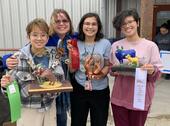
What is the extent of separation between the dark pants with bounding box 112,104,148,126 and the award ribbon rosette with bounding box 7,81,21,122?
3.03ft

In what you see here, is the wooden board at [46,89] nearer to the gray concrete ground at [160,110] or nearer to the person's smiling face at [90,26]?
the person's smiling face at [90,26]

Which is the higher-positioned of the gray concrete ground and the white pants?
the white pants

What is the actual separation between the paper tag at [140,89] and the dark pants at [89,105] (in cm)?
35

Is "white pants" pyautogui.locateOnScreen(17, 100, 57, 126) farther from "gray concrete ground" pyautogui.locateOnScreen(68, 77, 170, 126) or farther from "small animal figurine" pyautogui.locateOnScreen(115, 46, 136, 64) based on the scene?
"gray concrete ground" pyautogui.locateOnScreen(68, 77, 170, 126)

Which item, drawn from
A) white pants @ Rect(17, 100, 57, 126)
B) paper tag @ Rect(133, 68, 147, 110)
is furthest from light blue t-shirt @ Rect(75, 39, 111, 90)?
white pants @ Rect(17, 100, 57, 126)

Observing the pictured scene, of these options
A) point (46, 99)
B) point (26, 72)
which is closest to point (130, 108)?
point (46, 99)

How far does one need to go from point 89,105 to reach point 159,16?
511cm

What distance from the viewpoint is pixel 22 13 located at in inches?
236

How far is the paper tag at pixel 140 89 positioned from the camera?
258 cm

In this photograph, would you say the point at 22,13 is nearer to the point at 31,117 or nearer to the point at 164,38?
the point at 164,38

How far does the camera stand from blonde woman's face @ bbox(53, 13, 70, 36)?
2770 millimetres

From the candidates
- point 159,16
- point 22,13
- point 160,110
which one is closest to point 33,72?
point 160,110

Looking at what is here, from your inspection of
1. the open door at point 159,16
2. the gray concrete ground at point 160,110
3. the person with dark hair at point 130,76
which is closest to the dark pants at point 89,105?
the person with dark hair at point 130,76

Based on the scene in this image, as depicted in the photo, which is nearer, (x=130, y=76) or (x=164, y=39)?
(x=130, y=76)
